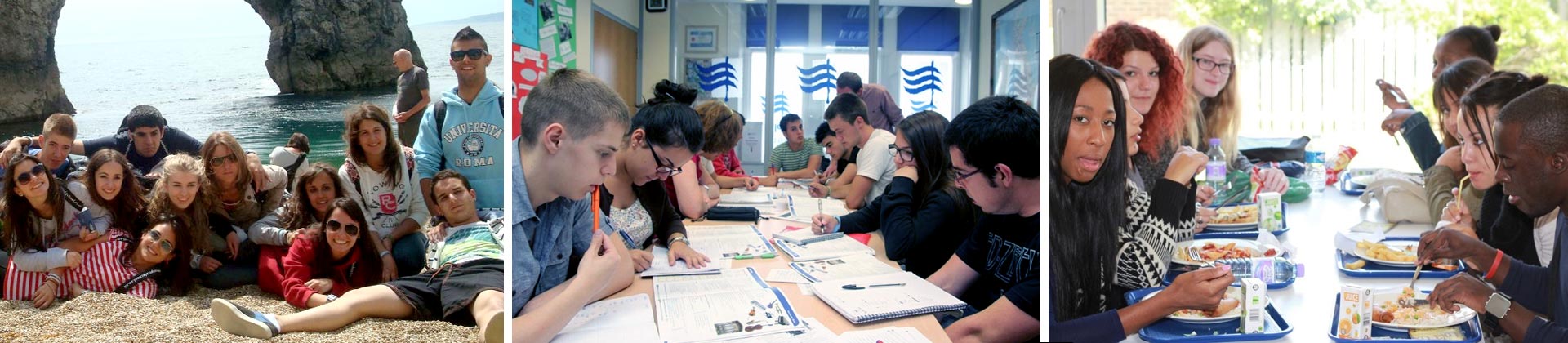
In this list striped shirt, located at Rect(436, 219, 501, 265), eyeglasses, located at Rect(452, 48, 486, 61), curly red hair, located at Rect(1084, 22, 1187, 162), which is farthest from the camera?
striped shirt, located at Rect(436, 219, 501, 265)

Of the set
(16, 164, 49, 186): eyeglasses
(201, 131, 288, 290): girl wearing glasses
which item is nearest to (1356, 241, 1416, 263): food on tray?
(201, 131, 288, 290): girl wearing glasses

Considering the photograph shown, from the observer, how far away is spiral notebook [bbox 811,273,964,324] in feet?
8.30

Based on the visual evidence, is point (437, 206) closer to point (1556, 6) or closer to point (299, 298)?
point (299, 298)

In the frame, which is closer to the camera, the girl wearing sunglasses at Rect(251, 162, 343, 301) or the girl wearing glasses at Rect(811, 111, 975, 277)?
the girl wearing glasses at Rect(811, 111, 975, 277)

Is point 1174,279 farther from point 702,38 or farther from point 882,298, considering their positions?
point 702,38

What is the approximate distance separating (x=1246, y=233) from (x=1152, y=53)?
0.64 meters

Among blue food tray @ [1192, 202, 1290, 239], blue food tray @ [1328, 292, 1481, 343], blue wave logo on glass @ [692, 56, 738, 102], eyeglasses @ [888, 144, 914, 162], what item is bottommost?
blue food tray @ [1328, 292, 1481, 343]

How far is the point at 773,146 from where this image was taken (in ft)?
10.5

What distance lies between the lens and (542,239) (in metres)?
2.50

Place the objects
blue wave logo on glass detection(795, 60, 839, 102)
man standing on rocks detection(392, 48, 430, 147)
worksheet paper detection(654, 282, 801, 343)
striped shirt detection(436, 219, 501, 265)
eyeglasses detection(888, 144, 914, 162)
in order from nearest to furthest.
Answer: worksheet paper detection(654, 282, 801, 343) → eyeglasses detection(888, 144, 914, 162) → blue wave logo on glass detection(795, 60, 839, 102) → striped shirt detection(436, 219, 501, 265) → man standing on rocks detection(392, 48, 430, 147)

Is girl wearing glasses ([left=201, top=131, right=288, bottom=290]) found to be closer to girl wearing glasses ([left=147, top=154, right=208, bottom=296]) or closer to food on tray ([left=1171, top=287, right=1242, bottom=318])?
girl wearing glasses ([left=147, top=154, right=208, bottom=296])

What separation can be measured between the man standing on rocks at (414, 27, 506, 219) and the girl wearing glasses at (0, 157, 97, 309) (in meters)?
1.72

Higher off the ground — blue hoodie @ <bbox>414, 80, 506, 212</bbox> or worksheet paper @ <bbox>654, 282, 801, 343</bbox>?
blue hoodie @ <bbox>414, 80, 506, 212</bbox>

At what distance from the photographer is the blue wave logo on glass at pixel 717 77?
3012mm
